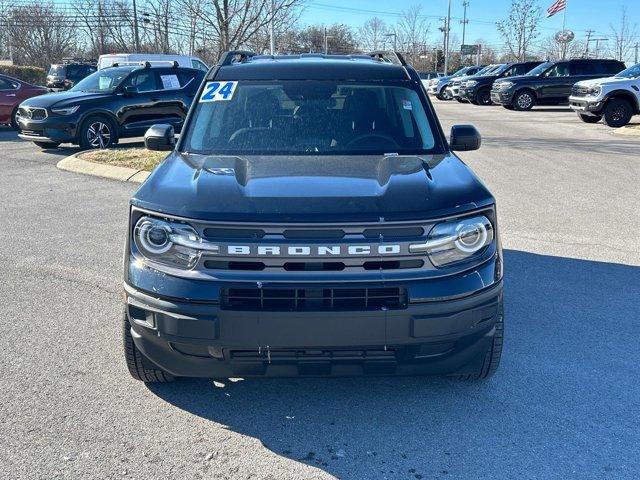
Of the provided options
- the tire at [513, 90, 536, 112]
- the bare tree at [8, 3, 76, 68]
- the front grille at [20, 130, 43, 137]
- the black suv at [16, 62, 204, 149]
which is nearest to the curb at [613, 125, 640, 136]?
the tire at [513, 90, 536, 112]

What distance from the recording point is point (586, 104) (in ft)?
59.3

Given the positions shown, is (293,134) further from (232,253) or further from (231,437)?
(231,437)

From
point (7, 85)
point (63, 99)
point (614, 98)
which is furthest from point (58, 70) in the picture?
point (614, 98)

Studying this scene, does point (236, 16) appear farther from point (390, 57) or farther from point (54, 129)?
point (390, 57)

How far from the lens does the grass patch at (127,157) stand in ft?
34.8

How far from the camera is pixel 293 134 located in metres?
4.13

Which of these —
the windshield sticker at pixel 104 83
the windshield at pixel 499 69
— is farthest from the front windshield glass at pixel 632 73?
the windshield sticker at pixel 104 83

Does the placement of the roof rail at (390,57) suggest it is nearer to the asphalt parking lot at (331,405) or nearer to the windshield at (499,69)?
the asphalt parking lot at (331,405)

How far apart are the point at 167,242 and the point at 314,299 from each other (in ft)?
2.39

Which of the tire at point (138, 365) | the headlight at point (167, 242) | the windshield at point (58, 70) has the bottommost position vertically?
the tire at point (138, 365)

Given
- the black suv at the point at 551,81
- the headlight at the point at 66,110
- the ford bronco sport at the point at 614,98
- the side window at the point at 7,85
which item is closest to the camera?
the headlight at the point at 66,110

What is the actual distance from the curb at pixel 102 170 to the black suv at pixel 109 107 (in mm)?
1368

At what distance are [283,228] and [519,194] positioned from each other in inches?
265

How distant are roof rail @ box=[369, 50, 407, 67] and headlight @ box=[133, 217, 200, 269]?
2.60 meters
